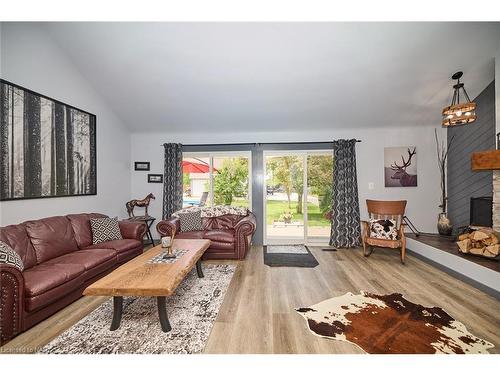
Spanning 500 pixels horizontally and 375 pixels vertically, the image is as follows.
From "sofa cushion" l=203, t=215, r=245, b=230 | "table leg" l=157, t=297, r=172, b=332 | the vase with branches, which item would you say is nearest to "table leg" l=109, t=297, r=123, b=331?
"table leg" l=157, t=297, r=172, b=332

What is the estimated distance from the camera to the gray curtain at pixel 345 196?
4539mm

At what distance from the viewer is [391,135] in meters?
4.69

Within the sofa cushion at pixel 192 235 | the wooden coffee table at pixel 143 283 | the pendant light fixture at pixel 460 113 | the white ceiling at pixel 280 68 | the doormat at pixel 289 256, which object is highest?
the white ceiling at pixel 280 68

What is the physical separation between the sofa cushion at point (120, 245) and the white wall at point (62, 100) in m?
0.83

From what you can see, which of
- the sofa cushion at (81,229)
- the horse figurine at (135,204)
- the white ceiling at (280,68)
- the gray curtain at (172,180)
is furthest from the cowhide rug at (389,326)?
the horse figurine at (135,204)

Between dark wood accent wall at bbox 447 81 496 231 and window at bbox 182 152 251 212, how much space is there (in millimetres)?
4210

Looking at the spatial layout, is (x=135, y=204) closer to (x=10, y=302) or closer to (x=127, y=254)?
(x=127, y=254)

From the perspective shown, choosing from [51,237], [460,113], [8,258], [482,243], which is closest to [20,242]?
[51,237]

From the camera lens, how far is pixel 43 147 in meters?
2.92

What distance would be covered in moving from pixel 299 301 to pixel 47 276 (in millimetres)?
2563

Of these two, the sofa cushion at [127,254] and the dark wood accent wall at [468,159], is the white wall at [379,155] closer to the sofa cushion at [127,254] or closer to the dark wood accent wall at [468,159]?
the dark wood accent wall at [468,159]

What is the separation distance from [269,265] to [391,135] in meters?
3.89
